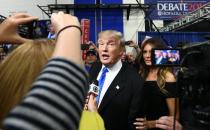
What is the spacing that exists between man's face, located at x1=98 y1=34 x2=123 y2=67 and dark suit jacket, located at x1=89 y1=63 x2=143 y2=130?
0.79 ft

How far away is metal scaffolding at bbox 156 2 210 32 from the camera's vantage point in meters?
8.60

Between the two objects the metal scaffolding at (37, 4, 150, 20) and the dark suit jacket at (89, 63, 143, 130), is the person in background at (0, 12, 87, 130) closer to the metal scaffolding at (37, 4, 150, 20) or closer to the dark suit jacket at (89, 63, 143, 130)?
the dark suit jacket at (89, 63, 143, 130)

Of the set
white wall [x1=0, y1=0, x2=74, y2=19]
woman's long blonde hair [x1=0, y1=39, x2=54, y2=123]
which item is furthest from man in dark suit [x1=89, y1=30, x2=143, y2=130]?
white wall [x1=0, y1=0, x2=74, y2=19]

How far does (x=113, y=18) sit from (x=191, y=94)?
34.4 feet

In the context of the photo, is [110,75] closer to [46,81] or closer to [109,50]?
[109,50]

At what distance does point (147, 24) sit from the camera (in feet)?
37.5

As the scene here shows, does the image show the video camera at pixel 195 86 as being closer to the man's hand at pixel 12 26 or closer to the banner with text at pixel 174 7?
the man's hand at pixel 12 26

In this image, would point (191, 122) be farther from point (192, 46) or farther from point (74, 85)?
point (74, 85)

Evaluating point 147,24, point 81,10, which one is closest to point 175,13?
point 147,24

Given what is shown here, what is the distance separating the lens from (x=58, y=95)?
606 millimetres

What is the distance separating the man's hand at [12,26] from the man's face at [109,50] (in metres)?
1.69

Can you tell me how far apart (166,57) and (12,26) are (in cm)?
73

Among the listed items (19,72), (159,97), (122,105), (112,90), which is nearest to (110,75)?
(112,90)

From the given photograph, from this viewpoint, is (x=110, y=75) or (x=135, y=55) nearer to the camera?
(x=110, y=75)
